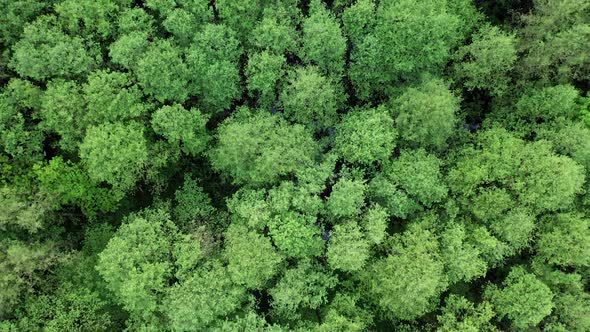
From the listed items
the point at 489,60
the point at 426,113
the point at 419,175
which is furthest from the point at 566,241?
the point at 489,60

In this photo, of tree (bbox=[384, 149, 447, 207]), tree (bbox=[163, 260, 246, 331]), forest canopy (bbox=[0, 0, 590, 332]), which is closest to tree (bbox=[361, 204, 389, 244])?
forest canopy (bbox=[0, 0, 590, 332])

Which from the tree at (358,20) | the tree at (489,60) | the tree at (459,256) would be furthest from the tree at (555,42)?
the tree at (459,256)

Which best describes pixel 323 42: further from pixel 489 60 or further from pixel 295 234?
pixel 295 234

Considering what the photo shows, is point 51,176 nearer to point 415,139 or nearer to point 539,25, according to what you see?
point 415,139

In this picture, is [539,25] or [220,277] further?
[539,25]

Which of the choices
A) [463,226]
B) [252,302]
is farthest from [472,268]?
[252,302]
